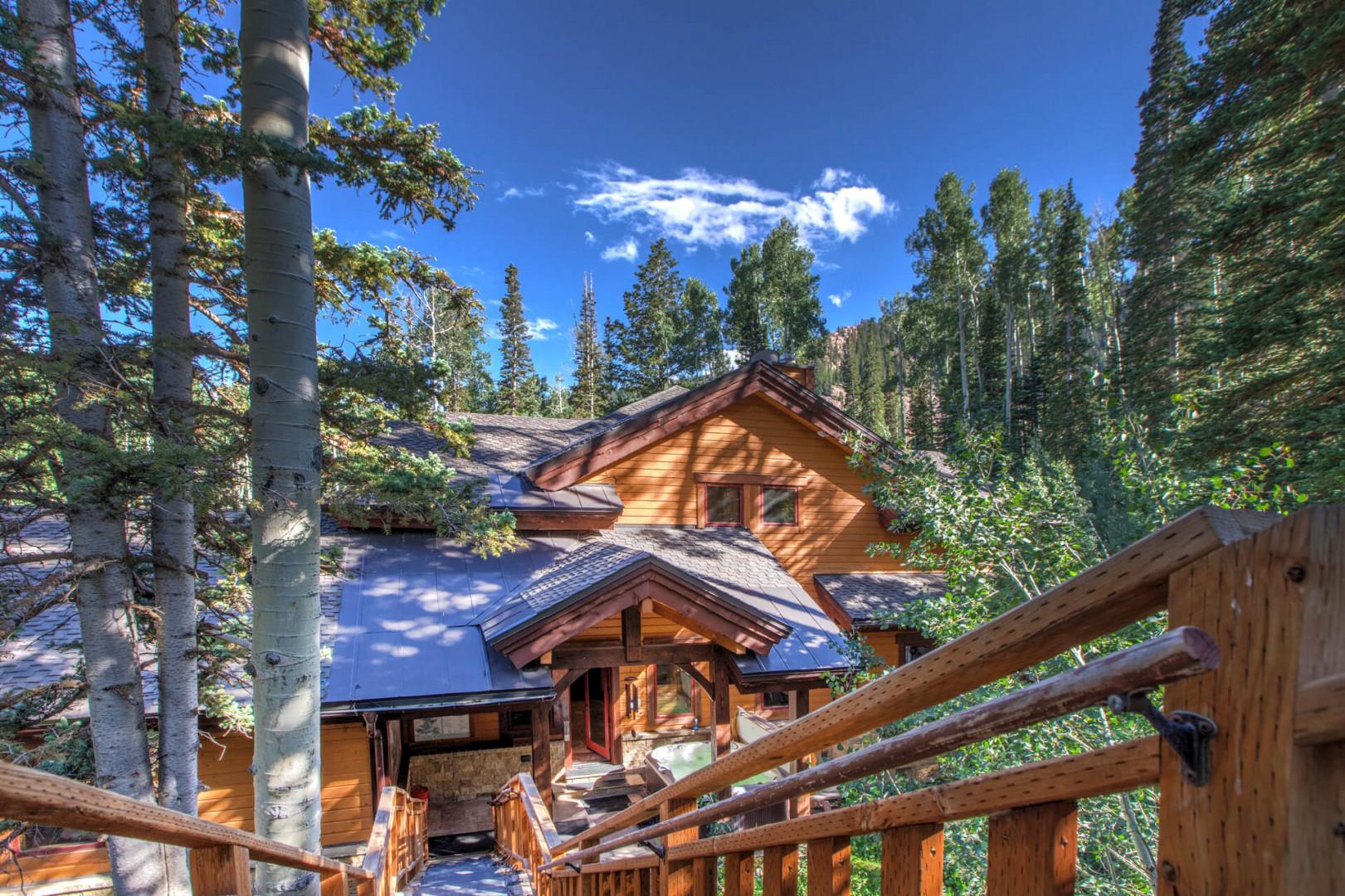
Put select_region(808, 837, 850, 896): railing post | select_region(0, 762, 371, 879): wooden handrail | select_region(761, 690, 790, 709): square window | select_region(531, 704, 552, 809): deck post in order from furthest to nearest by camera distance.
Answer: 1. select_region(761, 690, 790, 709): square window
2. select_region(531, 704, 552, 809): deck post
3. select_region(808, 837, 850, 896): railing post
4. select_region(0, 762, 371, 879): wooden handrail

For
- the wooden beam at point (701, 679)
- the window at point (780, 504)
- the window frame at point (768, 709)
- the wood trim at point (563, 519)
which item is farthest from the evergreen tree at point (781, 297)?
the wooden beam at point (701, 679)

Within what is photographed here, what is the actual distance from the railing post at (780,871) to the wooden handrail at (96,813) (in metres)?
1.47

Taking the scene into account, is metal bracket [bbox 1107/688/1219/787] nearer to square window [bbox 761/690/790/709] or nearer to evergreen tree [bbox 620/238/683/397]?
square window [bbox 761/690/790/709]

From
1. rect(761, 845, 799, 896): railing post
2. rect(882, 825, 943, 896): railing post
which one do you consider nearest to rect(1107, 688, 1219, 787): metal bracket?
rect(882, 825, 943, 896): railing post

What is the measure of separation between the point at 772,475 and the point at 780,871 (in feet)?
34.0

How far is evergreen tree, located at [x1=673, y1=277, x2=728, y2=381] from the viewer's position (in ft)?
127

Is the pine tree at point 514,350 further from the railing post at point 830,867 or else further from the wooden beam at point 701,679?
the railing post at point 830,867

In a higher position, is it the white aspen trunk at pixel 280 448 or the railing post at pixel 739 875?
the white aspen trunk at pixel 280 448

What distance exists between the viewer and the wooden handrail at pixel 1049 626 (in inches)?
26.2

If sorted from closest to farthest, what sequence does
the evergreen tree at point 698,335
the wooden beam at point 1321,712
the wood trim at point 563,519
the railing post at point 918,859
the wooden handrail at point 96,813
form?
the wooden beam at point 1321,712
the wooden handrail at point 96,813
the railing post at point 918,859
the wood trim at point 563,519
the evergreen tree at point 698,335

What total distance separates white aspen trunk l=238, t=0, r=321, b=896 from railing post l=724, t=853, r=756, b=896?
2.86m

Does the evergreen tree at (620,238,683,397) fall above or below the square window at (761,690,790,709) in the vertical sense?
above

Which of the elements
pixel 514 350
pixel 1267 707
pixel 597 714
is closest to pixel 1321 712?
pixel 1267 707

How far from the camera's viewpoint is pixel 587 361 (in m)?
44.0
